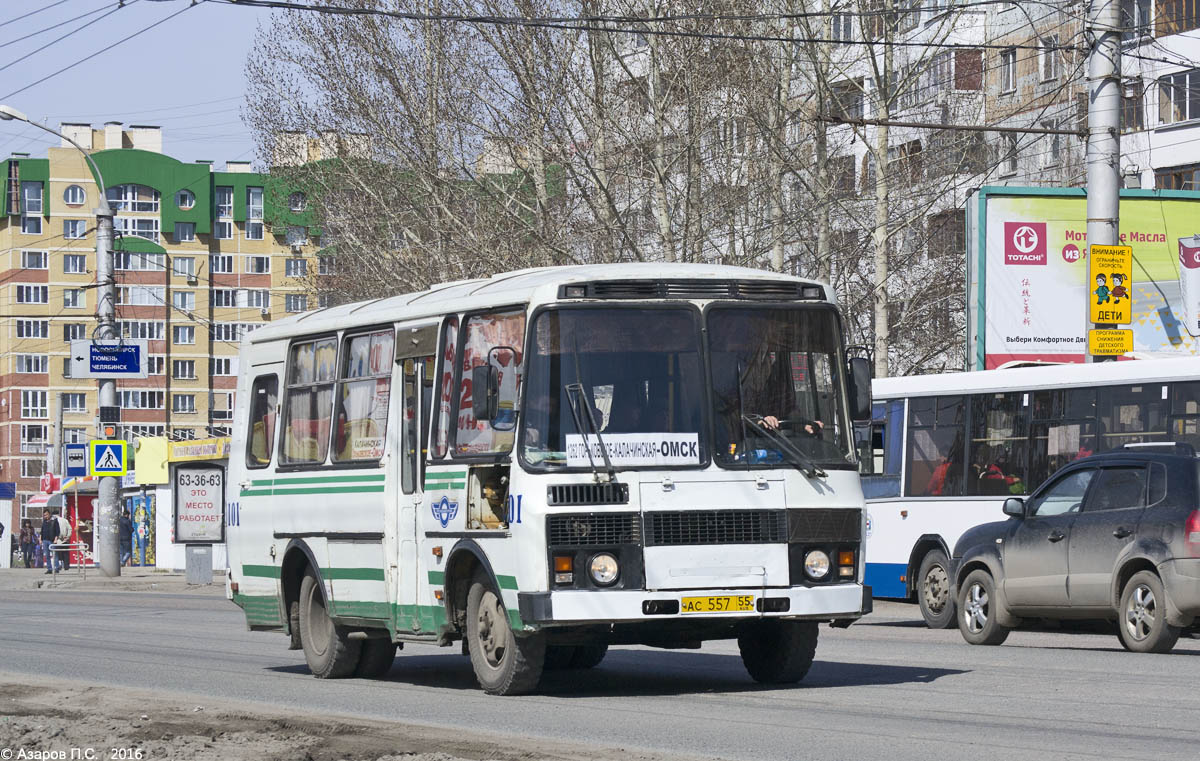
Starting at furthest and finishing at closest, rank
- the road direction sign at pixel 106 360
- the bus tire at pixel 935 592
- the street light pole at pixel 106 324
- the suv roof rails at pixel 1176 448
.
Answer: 1. the street light pole at pixel 106 324
2. the road direction sign at pixel 106 360
3. the bus tire at pixel 935 592
4. the suv roof rails at pixel 1176 448

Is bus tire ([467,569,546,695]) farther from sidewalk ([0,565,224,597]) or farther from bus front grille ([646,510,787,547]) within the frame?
sidewalk ([0,565,224,597])

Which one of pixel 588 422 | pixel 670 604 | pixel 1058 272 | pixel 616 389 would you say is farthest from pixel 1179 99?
pixel 670 604

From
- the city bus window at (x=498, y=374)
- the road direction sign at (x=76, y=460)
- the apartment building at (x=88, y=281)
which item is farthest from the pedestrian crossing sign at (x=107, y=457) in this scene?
the apartment building at (x=88, y=281)

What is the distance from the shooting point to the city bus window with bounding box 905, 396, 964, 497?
80.5ft

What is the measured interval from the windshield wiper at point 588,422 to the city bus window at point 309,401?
334 centimetres

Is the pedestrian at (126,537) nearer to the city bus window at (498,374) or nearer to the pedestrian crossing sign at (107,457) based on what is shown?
the pedestrian crossing sign at (107,457)

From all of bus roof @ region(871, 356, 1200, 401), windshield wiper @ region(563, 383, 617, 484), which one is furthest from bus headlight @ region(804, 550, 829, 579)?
bus roof @ region(871, 356, 1200, 401)

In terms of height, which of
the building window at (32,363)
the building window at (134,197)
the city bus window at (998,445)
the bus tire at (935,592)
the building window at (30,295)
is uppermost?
the building window at (134,197)

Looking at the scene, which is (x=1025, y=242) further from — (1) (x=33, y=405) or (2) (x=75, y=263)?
(2) (x=75, y=263)

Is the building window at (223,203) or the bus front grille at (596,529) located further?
the building window at (223,203)

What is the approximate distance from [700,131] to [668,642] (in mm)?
25763

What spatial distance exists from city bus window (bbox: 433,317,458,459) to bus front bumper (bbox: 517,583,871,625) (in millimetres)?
1620

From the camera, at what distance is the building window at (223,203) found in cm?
13675

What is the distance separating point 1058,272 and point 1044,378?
12.5 m
